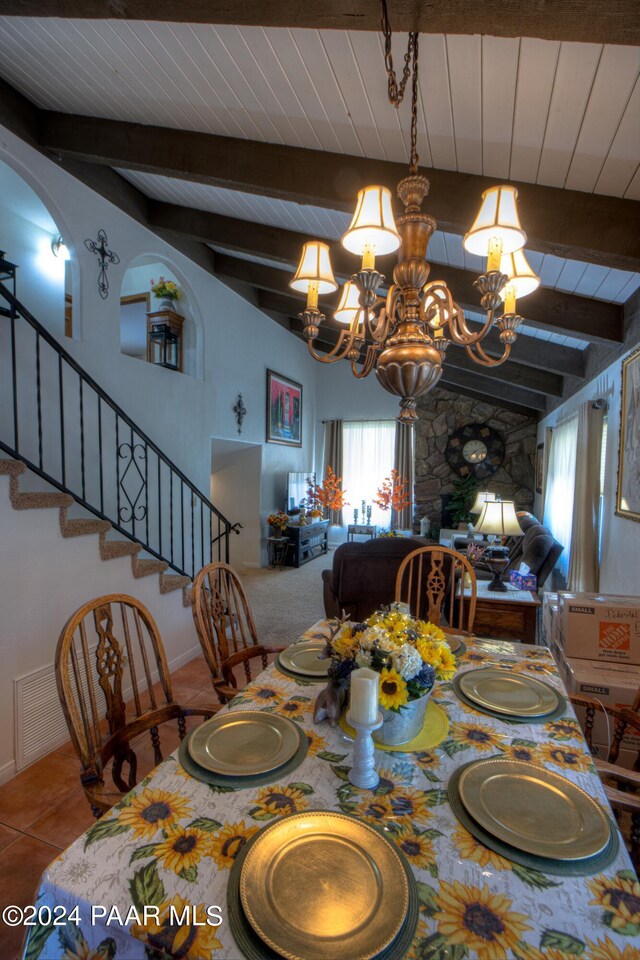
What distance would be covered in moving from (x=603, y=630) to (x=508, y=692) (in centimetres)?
99

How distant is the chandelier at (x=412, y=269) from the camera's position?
56.3 inches

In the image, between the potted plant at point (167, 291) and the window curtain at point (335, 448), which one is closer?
the potted plant at point (167, 291)

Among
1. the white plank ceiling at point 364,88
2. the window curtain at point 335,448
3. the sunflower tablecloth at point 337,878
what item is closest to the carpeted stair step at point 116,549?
the sunflower tablecloth at point 337,878

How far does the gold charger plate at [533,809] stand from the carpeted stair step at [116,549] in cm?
227

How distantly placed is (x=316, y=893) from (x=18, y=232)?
4450 mm

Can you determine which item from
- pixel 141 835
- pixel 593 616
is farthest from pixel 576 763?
pixel 593 616

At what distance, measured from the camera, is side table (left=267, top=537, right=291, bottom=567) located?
6172mm

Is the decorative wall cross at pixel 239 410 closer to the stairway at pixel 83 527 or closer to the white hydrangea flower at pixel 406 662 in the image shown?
the stairway at pixel 83 527

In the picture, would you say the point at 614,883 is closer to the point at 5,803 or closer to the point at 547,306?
the point at 5,803

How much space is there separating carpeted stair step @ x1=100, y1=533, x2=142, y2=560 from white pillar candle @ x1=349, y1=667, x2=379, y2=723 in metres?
2.12

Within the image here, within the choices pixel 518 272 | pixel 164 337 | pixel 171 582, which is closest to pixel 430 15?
pixel 518 272

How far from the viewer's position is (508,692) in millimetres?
1327

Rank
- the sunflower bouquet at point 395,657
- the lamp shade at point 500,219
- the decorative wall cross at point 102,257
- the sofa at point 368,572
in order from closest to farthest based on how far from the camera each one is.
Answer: the sunflower bouquet at point 395,657, the lamp shade at point 500,219, the sofa at point 368,572, the decorative wall cross at point 102,257

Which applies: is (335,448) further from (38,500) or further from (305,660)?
(305,660)
